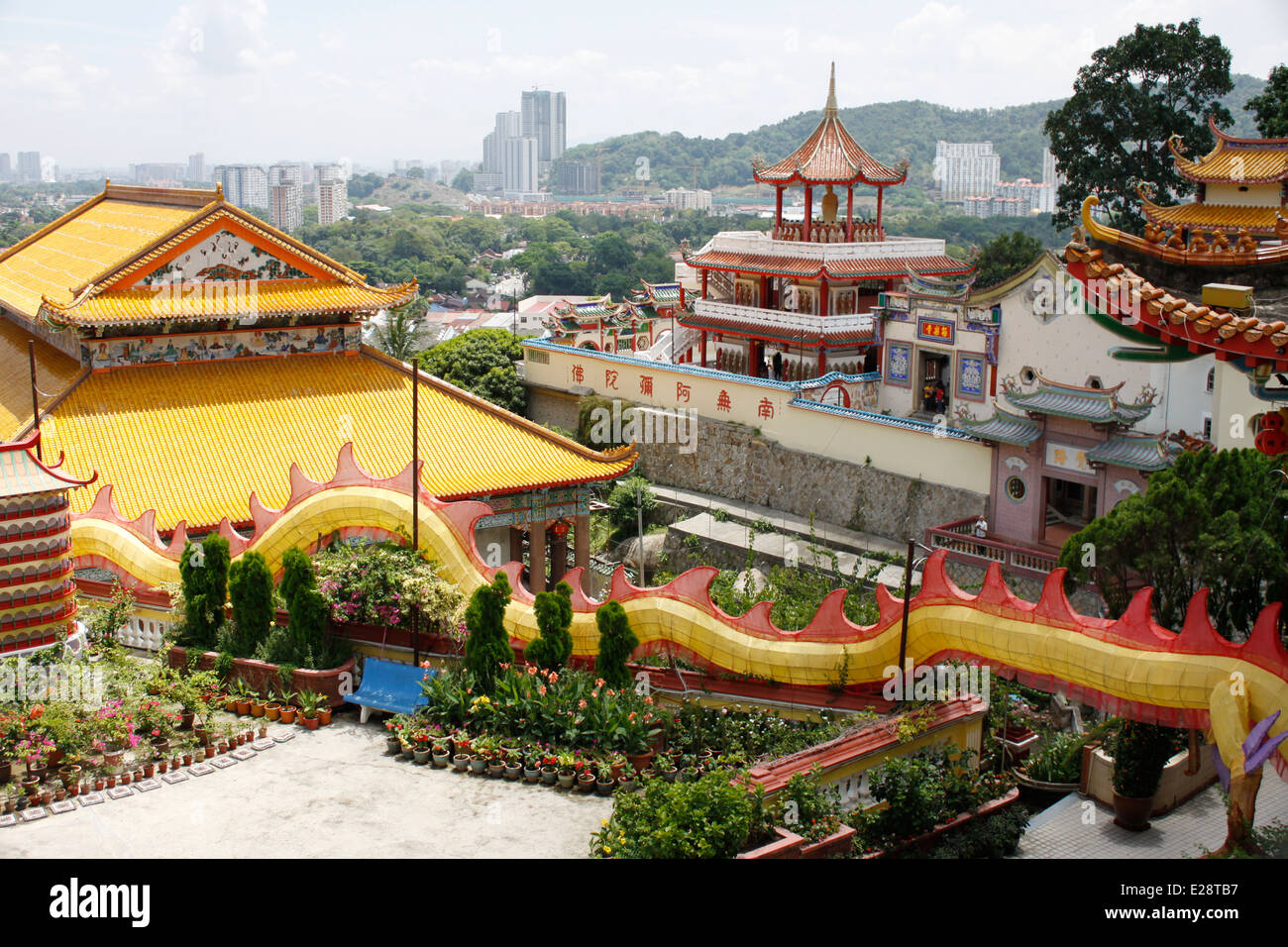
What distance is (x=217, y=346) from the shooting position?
835 inches

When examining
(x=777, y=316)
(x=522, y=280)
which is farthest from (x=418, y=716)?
(x=522, y=280)

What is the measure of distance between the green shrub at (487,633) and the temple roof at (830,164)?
2314 cm

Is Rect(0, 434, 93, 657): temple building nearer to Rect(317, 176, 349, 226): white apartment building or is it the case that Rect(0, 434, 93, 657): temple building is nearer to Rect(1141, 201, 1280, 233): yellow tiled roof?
Rect(1141, 201, 1280, 233): yellow tiled roof

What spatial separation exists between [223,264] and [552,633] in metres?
10.6

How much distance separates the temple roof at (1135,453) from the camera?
2202 cm

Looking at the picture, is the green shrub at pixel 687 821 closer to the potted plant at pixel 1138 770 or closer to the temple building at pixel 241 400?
the potted plant at pixel 1138 770

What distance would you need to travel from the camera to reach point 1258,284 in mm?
12758

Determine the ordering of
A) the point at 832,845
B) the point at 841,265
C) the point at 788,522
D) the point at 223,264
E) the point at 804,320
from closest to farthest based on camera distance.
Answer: the point at 832,845 < the point at 223,264 < the point at 788,522 < the point at 804,320 < the point at 841,265

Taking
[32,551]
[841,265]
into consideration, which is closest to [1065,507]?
[841,265]

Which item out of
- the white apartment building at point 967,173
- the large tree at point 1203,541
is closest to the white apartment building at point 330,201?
the white apartment building at point 967,173

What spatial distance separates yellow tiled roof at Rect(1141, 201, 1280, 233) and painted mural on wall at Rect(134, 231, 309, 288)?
62.2 ft

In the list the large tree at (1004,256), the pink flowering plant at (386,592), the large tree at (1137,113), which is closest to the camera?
the pink flowering plant at (386,592)

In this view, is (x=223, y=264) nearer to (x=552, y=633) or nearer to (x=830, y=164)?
(x=552, y=633)

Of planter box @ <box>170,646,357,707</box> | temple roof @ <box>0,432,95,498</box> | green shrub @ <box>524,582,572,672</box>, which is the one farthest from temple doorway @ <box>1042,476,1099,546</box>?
temple roof @ <box>0,432,95,498</box>
